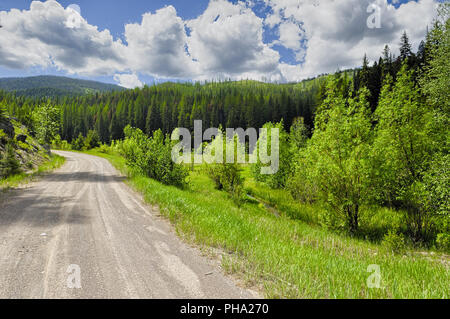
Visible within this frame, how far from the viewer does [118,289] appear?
4059mm

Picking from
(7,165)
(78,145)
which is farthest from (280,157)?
(78,145)

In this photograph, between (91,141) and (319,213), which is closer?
(319,213)

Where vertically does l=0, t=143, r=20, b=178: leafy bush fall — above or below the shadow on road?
above

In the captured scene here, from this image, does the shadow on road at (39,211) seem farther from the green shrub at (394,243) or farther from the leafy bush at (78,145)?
the leafy bush at (78,145)

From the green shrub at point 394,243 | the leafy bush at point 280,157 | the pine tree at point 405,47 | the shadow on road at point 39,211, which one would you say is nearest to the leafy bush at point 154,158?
the shadow on road at point 39,211

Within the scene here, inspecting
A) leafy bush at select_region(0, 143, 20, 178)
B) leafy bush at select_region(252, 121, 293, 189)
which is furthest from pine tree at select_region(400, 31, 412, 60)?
leafy bush at select_region(0, 143, 20, 178)

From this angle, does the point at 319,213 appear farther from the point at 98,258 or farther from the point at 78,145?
the point at 78,145

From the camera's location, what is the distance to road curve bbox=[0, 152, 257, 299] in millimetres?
4051

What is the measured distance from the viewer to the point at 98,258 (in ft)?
17.3

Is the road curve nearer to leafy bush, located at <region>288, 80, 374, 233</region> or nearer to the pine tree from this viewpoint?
leafy bush, located at <region>288, 80, 374, 233</region>

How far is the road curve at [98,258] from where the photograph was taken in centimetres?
405

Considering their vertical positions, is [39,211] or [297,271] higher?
[39,211]

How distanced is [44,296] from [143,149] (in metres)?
18.1
